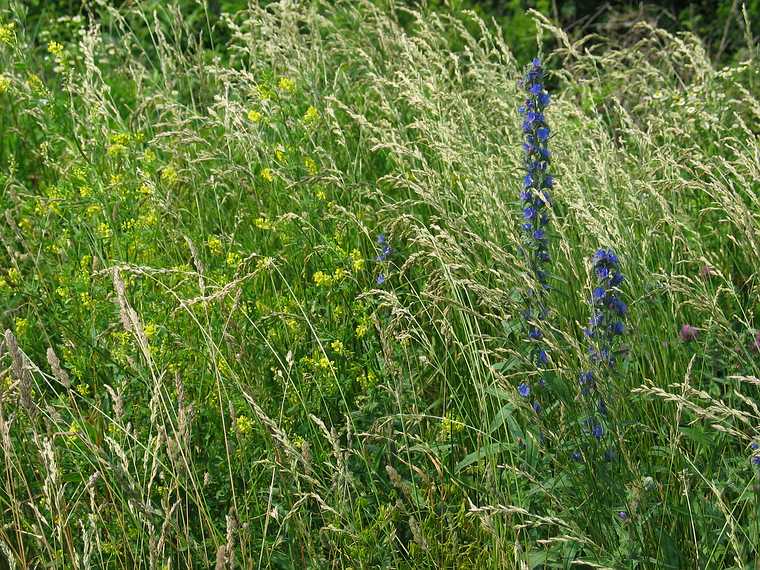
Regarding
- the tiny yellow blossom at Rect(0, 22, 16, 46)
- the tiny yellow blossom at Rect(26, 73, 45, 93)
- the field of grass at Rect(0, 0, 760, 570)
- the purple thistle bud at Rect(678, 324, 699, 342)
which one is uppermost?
the tiny yellow blossom at Rect(0, 22, 16, 46)

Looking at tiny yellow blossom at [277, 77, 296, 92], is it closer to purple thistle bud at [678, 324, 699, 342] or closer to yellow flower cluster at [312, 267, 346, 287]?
yellow flower cluster at [312, 267, 346, 287]

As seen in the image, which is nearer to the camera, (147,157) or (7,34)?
(147,157)

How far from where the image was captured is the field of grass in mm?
2129

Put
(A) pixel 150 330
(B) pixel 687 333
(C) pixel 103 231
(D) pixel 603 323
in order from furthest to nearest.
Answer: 1. (C) pixel 103 231
2. (B) pixel 687 333
3. (A) pixel 150 330
4. (D) pixel 603 323

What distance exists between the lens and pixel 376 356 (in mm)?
2703

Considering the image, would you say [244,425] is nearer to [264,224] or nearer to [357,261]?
[357,261]

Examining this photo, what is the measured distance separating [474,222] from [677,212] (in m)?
0.61

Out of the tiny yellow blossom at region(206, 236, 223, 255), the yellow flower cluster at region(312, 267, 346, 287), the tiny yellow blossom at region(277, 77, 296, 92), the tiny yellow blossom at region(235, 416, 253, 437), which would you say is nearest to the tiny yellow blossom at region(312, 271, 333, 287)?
the yellow flower cluster at region(312, 267, 346, 287)

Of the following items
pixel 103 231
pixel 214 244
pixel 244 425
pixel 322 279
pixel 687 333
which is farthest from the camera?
pixel 214 244

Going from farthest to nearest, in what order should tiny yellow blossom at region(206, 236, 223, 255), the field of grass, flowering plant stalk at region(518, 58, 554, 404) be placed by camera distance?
tiny yellow blossom at region(206, 236, 223, 255), flowering plant stalk at region(518, 58, 554, 404), the field of grass

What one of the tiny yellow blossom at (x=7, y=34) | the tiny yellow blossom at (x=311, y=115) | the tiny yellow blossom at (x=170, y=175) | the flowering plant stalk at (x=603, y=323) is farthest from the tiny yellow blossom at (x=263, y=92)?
the flowering plant stalk at (x=603, y=323)

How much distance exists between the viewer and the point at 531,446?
232cm

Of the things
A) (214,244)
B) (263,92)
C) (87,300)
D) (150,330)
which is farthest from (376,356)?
(263,92)

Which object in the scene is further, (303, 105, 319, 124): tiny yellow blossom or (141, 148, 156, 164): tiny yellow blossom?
(303, 105, 319, 124): tiny yellow blossom
